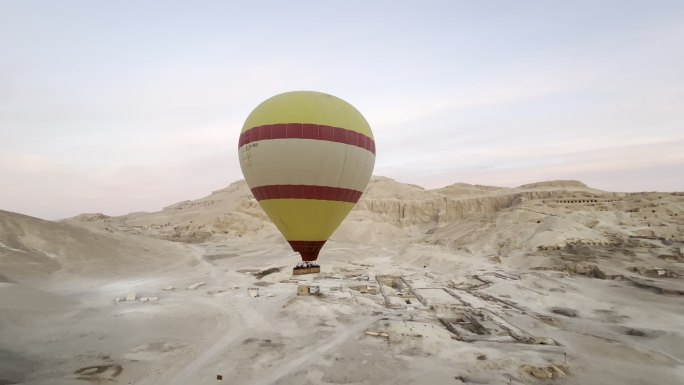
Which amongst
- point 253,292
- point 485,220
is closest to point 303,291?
point 253,292

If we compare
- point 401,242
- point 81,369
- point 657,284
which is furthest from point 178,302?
point 401,242

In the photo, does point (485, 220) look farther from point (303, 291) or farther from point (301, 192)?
point (301, 192)

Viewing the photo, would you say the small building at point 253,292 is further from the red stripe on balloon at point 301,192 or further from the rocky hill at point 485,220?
the rocky hill at point 485,220

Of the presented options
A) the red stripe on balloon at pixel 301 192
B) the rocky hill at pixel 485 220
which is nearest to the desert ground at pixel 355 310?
the rocky hill at pixel 485 220

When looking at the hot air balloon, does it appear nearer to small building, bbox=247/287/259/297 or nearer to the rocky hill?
small building, bbox=247/287/259/297

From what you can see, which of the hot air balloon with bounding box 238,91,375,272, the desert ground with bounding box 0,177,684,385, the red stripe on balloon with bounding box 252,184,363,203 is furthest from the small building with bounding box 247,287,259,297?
the red stripe on balloon with bounding box 252,184,363,203

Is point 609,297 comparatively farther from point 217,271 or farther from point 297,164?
point 217,271
